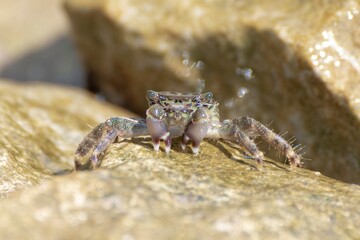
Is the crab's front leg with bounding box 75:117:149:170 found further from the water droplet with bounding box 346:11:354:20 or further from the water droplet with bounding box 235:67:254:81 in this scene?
the water droplet with bounding box 346:11:354:20

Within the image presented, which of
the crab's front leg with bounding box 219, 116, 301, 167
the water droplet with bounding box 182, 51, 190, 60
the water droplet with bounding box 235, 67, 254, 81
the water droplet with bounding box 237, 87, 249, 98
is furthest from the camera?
the water droplet with bounding box 182, 51, 190, 60

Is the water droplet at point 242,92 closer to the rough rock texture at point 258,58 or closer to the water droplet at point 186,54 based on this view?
the rough rock texture at point 258,58

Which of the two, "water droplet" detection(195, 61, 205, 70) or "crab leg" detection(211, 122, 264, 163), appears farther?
"water droplet" detection(195, 61, 205, 70)

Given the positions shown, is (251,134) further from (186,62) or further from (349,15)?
(186,62)

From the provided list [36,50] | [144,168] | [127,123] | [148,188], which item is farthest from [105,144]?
[36,50]

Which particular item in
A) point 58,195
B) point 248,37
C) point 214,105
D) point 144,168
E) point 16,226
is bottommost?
point 16,226

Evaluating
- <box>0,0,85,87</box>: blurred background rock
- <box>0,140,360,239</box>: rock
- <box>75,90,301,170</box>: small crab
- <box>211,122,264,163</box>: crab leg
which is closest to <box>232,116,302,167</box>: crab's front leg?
<box>75,90,301,170</box>: small crab

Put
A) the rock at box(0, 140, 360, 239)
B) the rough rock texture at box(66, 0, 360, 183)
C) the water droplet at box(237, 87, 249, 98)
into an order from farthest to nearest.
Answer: the water droplet at box(237, 87, 249, 98) → the rough rock texture at box(66, 0, 360, 183) → the rock at box(0, 140, 360, 239)

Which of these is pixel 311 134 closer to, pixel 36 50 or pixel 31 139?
pixel 31 139
